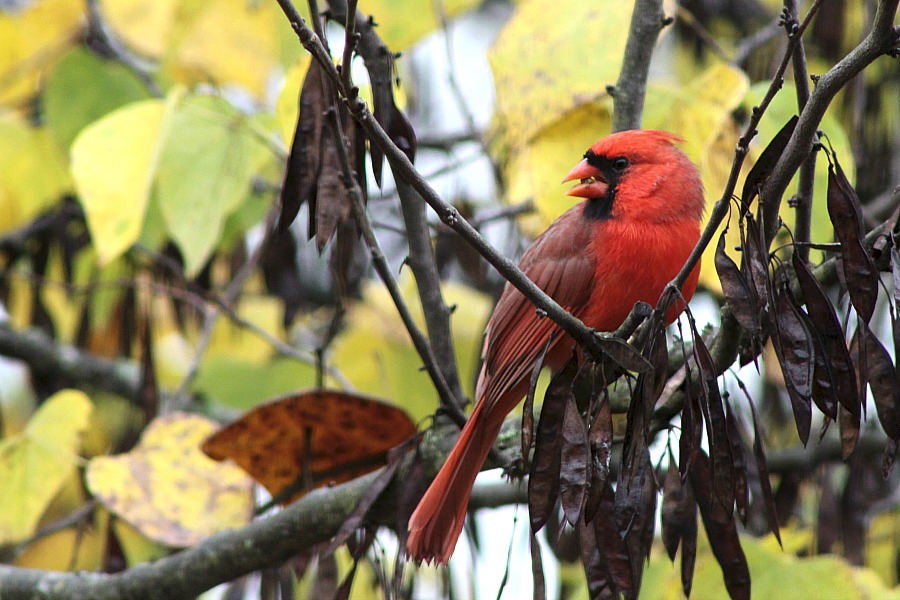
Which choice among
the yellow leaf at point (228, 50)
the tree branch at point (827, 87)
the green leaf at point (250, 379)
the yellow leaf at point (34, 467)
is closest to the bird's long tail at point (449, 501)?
the tree branch at point (827, 87)

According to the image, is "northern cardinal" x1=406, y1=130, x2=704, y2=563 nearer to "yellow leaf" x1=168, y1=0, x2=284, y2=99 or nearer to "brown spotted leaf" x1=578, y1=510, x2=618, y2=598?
"brown spotted leaf" x1=578, y1=510, x2=618, y2=598

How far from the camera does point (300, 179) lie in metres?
1.97

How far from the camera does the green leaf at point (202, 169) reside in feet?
8.44

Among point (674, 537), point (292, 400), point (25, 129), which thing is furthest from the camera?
point (25, 129)

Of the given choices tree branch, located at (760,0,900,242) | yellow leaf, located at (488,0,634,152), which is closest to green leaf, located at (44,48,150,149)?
yellow leaf, located at (488,0,634,152)

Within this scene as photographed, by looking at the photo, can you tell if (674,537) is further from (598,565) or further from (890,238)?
(890,238)

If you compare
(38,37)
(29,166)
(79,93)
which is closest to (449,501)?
(79,93)

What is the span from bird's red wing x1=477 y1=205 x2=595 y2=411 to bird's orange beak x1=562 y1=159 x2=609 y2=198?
7cm

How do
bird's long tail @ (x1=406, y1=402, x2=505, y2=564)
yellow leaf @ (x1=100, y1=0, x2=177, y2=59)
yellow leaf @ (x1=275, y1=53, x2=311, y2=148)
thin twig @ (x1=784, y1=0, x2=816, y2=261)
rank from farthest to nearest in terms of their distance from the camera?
yellow leaf @ (x1=100, y1=0, x2=177, y2=59) → yellow leaf @ (x1=275, y1=53, x2=311, y2=148) → bird's long tail @ (x1=406, y1=402, x2=505, y2=564) → thin twig @ (x1=784, y1=0, x2=816, y2=261)

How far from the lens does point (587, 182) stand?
2645 mm

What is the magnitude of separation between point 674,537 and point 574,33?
1.14 metres

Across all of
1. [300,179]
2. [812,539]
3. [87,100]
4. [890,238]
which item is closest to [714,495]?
[890,238]

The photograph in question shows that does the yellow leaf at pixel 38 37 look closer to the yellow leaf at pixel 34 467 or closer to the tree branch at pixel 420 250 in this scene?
the yellow leaf at pixel 34 467

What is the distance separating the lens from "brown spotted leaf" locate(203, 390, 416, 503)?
239 cm
